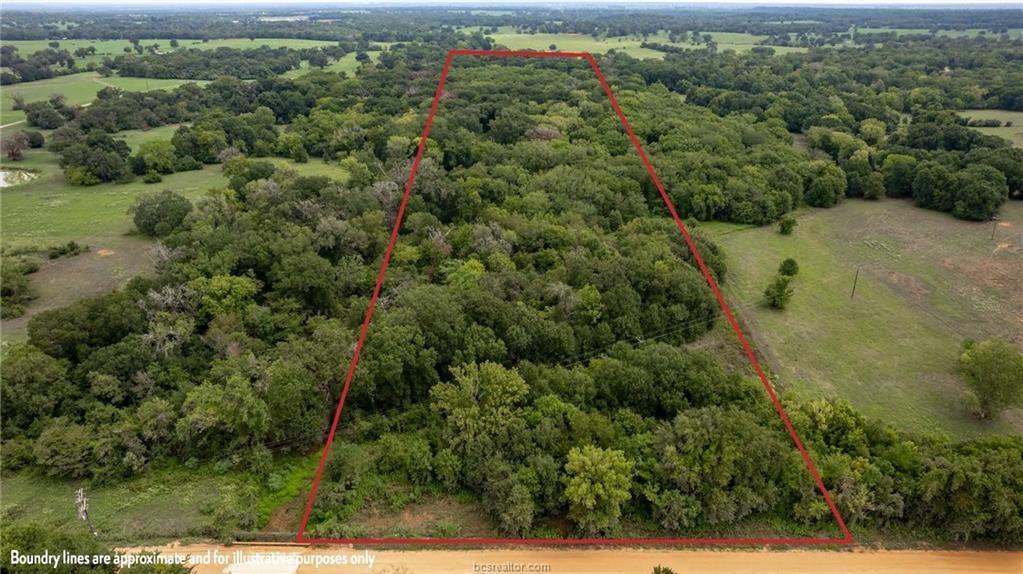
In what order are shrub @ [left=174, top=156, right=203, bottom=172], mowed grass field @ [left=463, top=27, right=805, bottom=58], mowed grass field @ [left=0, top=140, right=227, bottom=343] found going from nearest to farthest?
mowed grass field @ [left=0, top=140, right=227, bottom=343], shrub @ [left=174, top=156, right=203, bottom=172], mowed grass field @ [left=463, top=27, right=805, bottom=58]

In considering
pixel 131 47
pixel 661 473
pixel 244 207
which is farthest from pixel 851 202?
pixel 131 47

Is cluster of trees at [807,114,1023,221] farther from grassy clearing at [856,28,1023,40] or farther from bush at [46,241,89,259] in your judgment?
grassy clearing at [856,28,1023,40]

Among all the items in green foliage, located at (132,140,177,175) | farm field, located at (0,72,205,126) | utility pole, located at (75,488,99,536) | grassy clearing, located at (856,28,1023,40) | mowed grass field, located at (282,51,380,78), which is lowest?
utility pole, located at (75,488,99,536)

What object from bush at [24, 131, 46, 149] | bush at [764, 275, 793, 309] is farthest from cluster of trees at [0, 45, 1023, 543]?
bush at [24, 131, 46, 149]

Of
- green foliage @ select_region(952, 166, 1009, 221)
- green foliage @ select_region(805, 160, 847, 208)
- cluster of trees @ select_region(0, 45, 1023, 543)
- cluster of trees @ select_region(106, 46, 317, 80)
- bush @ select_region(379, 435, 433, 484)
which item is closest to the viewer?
cluster of trees @ select_region(0, 45, 1023, 543)

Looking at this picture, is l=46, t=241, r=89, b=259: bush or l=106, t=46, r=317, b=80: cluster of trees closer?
l=46, t=241, r=89, b=259: bush

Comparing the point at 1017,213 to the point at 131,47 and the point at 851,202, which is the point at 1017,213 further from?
the point at 131,47

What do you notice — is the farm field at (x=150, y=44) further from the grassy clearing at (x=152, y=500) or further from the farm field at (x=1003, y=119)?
the farm field at (x=1003, y=119)
